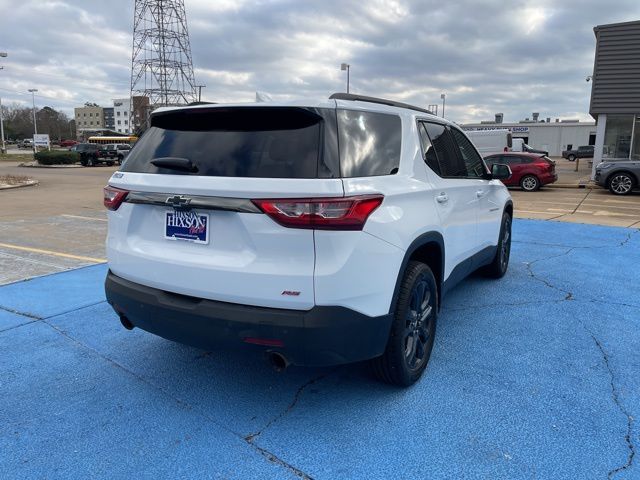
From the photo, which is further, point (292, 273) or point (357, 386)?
point (357, 386)

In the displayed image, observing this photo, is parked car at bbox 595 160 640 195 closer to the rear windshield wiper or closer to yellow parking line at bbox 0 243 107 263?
yellow parking line at bbox 0 243 107 263

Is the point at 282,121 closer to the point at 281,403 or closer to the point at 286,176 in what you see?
the point at 286,176

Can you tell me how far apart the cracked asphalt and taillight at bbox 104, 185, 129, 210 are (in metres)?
1.20

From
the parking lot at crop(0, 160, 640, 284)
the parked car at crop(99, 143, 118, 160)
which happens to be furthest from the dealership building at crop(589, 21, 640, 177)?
the parked car at crop(99, 143, 118, 160)

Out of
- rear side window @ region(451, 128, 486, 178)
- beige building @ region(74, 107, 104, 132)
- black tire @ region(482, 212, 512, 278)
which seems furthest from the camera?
beige building @ region(74, 107, 104, 132)

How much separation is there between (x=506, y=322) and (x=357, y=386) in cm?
184

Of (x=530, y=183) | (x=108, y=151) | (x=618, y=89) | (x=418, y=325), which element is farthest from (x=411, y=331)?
(x=108, y=151)

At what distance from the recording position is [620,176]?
55.4 ft

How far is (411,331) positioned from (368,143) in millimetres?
1243

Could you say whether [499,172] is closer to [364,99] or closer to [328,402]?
[364,99]

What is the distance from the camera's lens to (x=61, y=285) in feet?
17.7

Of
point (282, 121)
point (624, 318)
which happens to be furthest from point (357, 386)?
point (624, 318)

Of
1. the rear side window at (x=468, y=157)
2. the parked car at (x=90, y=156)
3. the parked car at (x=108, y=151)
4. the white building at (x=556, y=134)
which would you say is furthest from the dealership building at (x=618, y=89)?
the white building at (x=556, y=134)

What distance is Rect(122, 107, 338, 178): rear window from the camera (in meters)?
2.48
